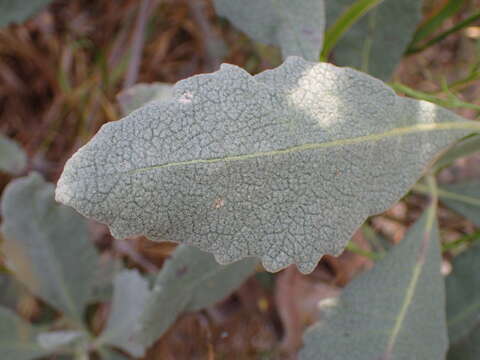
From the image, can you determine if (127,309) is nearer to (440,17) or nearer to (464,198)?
(464,198)

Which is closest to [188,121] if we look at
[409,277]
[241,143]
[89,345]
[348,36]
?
[241,143]

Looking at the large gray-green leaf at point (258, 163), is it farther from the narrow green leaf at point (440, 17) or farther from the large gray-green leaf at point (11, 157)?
the large gray-green leaf at point (11, 157)

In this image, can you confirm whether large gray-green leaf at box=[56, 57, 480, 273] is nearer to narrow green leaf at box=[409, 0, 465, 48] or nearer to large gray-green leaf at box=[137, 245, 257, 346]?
large gray-green leaf at box=[137, 245, 257, 346]

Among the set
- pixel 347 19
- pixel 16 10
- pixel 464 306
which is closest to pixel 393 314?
pixel 464 306

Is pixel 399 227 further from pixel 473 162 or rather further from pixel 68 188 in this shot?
pixel 68 188

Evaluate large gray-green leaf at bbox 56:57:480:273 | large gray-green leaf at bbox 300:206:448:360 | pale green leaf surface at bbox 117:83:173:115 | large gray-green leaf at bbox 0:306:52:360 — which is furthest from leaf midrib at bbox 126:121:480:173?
large gray-green leaf at bbox 0:306:52:360

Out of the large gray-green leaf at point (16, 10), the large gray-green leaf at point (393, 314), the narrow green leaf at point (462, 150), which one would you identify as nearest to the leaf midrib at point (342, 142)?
the narrow green leaf at point (462, 150)
